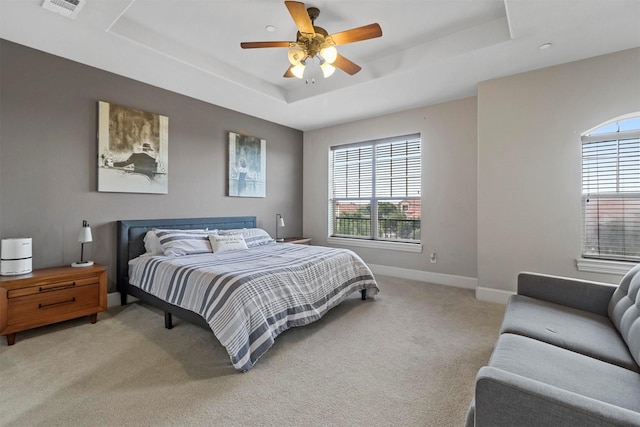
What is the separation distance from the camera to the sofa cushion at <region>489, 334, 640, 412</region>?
3.83 feet

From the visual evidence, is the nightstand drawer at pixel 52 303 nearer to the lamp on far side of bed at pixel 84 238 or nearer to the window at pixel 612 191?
the lamp on far side of bed at pixel 84 238

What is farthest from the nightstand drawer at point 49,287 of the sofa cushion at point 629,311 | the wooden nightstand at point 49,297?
the sofa cushion at point 629,311

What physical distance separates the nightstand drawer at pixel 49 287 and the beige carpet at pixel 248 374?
1.35 feet

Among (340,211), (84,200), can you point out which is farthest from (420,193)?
(84,200)

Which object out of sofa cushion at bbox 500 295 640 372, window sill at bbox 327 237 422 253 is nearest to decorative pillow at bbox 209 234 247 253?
window sill at bbox 327 237 422 253

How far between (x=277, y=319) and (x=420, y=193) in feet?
10.5

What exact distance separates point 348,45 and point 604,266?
353 cm

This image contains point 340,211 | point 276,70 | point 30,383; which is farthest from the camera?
point 340,211

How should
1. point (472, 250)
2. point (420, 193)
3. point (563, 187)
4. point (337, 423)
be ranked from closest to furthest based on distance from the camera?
point (337, 423) < point (563, 187) < point (472, 250) < point (420, 193)

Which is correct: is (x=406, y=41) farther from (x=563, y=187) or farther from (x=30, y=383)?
(x=30, y=383)

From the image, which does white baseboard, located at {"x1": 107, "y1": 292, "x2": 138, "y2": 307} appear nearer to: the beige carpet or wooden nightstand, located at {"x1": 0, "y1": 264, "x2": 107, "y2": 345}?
the beige carpet

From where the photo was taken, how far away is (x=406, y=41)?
3098mm

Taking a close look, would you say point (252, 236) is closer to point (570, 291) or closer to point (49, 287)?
point (49, 287)

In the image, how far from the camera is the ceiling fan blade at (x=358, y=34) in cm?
225
